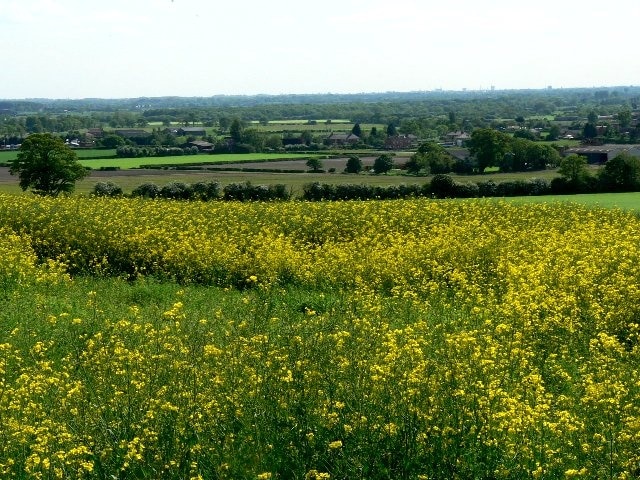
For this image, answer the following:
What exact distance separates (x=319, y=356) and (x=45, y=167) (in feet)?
148

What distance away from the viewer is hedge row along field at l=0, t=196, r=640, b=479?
25.2 feet

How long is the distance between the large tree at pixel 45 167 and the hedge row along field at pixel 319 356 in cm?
3031

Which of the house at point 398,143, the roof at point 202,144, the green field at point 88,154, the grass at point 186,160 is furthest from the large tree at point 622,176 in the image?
the roof at point 202,144

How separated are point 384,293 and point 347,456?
28.5 feet

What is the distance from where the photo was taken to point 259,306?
14.0 metres

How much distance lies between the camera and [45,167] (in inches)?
1993

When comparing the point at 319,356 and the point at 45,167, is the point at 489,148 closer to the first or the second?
the point at 45,167

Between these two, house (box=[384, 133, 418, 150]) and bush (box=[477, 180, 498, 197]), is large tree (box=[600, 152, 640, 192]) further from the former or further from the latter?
house (box=[384, 133, 418, 150])

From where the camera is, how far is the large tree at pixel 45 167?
5012 cm

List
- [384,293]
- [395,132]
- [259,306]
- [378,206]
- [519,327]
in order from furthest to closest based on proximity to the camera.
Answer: [395,132] < [378,206] < [384,293] < [259,306] < [519,327]

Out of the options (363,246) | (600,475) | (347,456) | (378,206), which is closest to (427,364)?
(347,456)

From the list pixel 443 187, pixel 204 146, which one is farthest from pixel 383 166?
pixel 204 146

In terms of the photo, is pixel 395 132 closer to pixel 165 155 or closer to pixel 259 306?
pixel 165 155

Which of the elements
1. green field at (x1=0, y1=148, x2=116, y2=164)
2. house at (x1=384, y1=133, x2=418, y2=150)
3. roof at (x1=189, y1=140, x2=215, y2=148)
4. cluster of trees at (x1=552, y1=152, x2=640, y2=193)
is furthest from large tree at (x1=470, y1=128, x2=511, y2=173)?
green field at (x1=0, y1=148, x2=116, y2=164)
